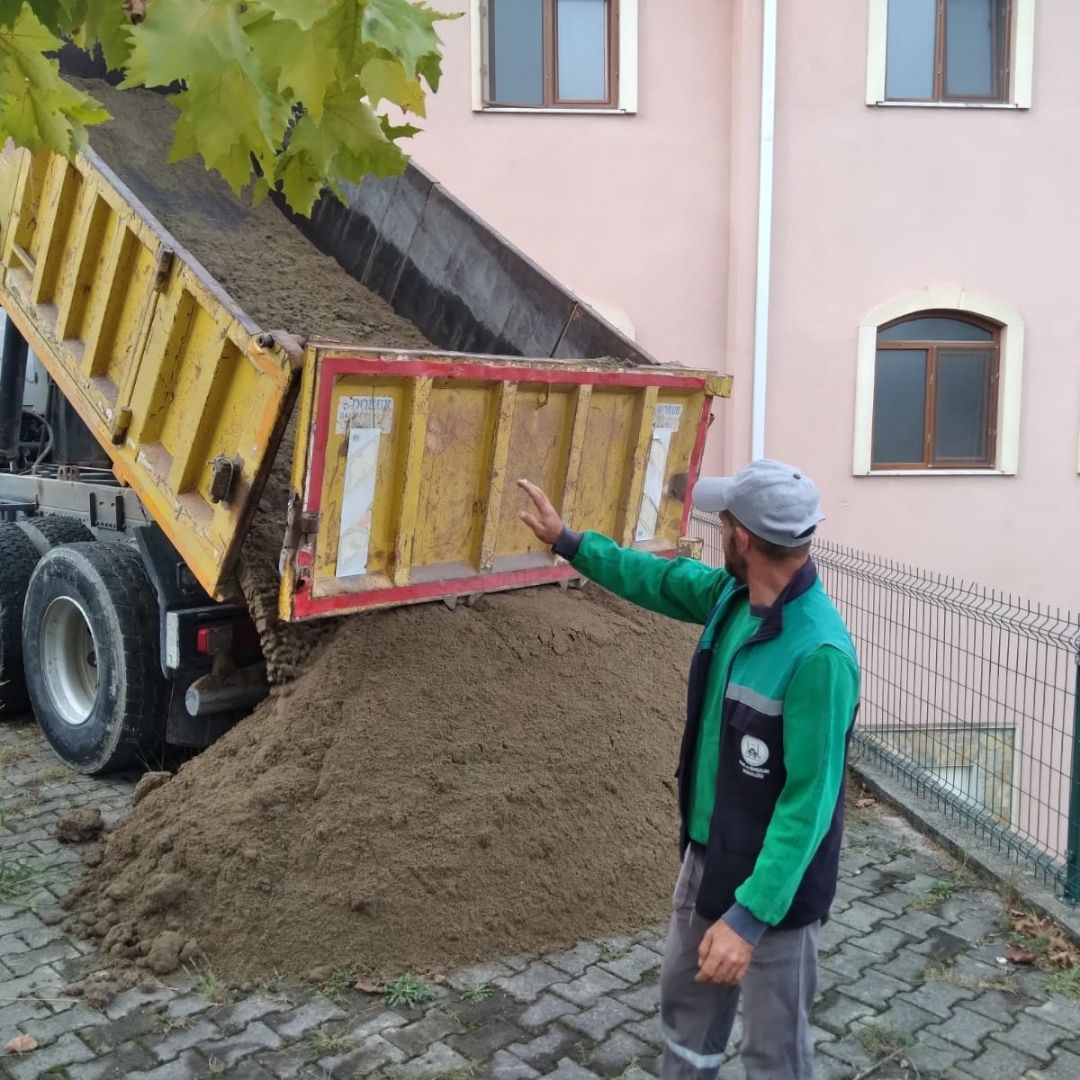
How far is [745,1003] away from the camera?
2.53 m

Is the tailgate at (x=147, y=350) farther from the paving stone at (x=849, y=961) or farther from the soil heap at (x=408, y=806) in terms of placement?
the paving stone at (x=849, y=961)

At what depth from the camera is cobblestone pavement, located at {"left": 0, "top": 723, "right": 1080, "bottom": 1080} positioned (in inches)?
126

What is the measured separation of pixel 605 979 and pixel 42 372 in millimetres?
4691

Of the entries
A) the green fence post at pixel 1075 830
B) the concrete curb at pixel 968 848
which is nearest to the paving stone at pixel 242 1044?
the concrete curb at pixel 968 848

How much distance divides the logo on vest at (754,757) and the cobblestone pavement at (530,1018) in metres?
1.29

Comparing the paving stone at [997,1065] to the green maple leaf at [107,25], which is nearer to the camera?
the green maple leaf at [107,25]

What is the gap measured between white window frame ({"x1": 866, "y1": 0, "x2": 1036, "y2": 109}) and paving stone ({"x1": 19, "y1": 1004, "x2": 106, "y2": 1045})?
9.27 metres

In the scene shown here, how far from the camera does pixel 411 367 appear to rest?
12.4 feet

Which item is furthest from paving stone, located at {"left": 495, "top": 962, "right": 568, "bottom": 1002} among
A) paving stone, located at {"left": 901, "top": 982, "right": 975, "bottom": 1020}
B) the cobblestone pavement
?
paving stone, located at {"left": 901, "top": 982, "right": 975, "bottom": 1020}

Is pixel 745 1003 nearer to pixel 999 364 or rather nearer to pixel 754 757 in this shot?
pixel 754 757

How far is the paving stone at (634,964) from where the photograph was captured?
372cm

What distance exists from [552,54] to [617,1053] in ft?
28.2

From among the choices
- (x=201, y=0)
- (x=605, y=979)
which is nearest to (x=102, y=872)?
(x=605, y=979)

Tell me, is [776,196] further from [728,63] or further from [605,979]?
[605,979]
